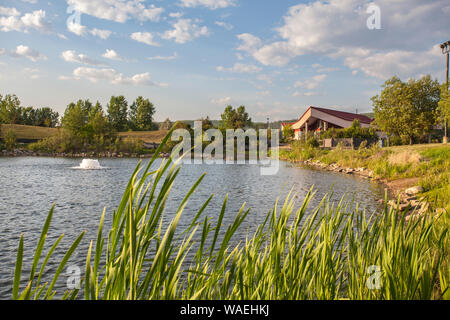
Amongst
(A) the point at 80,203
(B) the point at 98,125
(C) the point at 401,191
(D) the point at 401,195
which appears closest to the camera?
(C) the point at 401,191

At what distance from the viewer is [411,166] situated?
16250 millimetres

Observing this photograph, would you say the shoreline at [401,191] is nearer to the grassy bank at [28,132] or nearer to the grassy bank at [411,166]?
the grassy bank at [411,166]

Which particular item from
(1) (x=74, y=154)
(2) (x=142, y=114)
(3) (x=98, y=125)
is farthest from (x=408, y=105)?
(2) (x=142, y=114)

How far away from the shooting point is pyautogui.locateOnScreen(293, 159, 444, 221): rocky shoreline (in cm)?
387

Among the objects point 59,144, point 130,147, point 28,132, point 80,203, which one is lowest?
point 80,203

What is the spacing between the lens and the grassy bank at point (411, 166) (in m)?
10.6

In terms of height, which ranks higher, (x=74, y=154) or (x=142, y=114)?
(x=142, y=114)

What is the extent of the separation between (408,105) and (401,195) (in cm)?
1846

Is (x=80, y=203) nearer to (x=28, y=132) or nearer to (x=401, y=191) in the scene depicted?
(x=401, y=191)

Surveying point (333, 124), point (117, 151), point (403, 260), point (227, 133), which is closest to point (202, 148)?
point (227, 133)

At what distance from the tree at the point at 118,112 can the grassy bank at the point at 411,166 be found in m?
53.1

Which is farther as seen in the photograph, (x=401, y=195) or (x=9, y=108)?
(x=9, y=108)
